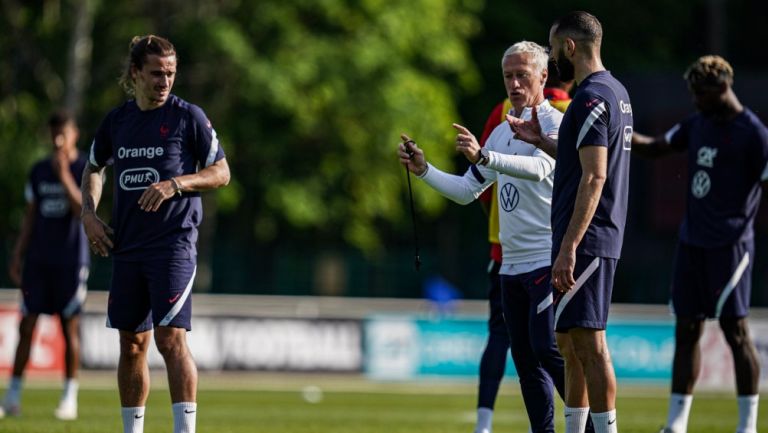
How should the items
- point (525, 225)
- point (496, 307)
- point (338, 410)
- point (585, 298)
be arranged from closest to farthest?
point (585, 298)
point (525, 225)
point (496, 307)
point (338, 410)

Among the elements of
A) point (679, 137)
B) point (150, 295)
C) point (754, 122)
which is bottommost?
point (150, 295)

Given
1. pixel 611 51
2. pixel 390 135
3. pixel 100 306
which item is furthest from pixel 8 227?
pixel 611 51

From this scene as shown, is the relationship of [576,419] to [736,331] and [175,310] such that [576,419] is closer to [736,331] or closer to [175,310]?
[175,310]

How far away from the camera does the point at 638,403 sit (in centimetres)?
1761

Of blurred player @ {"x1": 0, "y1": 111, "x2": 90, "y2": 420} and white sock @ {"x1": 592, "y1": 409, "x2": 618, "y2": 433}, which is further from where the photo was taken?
blurred player @ {"x1": 0, "y1": 111, "x2": 90, "y2": 420}

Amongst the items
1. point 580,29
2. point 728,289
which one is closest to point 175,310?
point 580,29

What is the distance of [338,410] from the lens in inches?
606

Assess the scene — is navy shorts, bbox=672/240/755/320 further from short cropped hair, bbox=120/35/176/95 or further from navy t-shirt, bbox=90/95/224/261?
short cropped hair, bbox=120/35/176/95

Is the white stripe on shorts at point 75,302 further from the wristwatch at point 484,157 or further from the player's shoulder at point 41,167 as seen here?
the wristwatch at point 484,157

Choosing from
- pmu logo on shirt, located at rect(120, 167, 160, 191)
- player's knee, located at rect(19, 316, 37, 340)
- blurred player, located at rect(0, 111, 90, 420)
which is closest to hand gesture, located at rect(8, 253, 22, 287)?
blurred player, located at rect(0, 111, 90, 420)

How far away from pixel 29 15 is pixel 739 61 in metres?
20.6

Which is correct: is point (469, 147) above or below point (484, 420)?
above

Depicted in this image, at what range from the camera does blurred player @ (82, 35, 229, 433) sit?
8531 mm

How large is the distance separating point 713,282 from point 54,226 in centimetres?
590
